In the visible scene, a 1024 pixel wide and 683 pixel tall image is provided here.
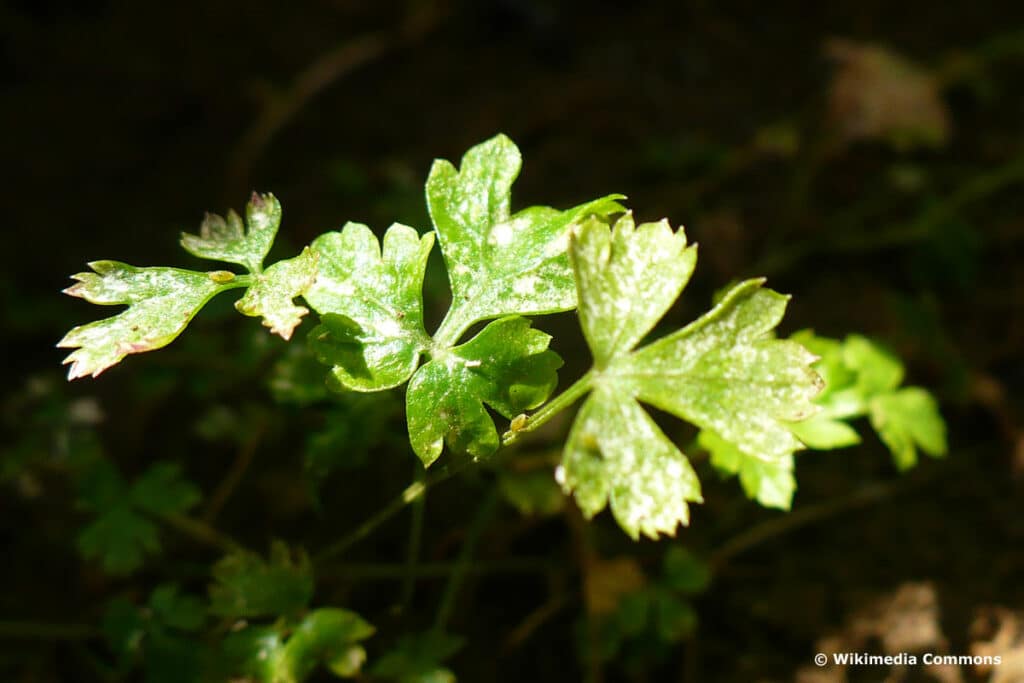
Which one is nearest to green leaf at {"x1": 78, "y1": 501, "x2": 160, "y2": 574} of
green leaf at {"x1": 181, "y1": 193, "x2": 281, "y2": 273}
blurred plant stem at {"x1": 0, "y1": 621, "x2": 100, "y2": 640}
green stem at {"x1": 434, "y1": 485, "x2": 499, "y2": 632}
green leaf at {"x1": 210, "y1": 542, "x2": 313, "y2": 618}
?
blurred plant stem at {"x1": 0, "y1": 621, "x2": 100, "y2": 640}

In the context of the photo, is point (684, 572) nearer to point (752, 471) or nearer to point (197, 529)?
point (752, 471)

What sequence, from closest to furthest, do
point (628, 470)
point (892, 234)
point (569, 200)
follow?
point (628, 470)
point (892, 234)
point (569, 200)

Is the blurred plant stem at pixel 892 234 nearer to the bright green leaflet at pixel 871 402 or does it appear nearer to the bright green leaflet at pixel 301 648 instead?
the bright green leaflet at pixel 871 402

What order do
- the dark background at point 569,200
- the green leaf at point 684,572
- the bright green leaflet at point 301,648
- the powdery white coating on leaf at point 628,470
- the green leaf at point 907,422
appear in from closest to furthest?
the powdery white coating on leaf at point 628,470, the bright green leaflet at point 301,648, the green leaf at point 907,422, the green leaf at point 684,572, the dark background at point 569,200

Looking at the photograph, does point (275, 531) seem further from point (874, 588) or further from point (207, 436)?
point (874, 588)

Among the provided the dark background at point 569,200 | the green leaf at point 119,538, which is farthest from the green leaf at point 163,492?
the dark background at point 569,200

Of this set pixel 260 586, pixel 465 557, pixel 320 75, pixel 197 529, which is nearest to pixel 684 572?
pixel 465 557
